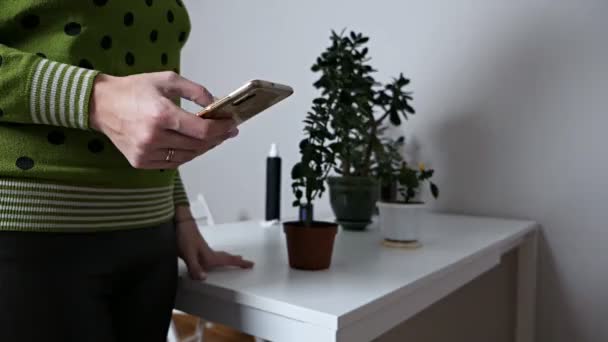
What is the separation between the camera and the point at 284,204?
5.85 feet

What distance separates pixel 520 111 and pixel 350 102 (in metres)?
0.60

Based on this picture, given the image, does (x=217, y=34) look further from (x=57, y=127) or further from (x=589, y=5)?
(x=57, y=127)

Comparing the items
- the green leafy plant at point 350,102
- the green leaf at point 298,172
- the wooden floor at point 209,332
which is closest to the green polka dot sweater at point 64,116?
the green leaf at point 298,172

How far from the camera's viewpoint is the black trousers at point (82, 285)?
1.51 feet

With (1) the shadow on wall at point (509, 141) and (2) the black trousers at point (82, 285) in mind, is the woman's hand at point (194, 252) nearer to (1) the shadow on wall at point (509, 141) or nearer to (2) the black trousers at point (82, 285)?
(2) the black trousers at point (82, 285)

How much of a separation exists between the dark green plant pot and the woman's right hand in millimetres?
668

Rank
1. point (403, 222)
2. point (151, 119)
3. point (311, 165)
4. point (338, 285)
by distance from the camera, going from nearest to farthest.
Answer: point (151, 119)
point (338, 285)
point (311, 165)
point (403, 222)

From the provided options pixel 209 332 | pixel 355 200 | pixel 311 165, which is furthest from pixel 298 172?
pixel 209 332

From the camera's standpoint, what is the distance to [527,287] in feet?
4.09

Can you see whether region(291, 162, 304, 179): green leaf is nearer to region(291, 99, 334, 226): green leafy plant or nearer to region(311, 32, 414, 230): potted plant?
region(291, 99, 334, 226): green leafy plant

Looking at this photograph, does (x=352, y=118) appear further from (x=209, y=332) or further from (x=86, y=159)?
(x=209, y=332)

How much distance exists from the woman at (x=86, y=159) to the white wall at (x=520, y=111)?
0.99 m

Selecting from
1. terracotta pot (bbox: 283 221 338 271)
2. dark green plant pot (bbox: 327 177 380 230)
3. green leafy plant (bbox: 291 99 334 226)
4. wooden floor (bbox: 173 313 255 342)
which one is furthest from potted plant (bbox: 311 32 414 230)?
wooden floor (bbox: 173 313 255 342)

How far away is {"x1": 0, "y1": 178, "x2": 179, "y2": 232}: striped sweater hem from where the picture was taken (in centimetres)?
46
